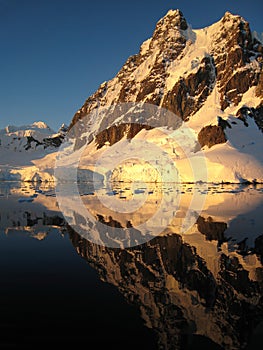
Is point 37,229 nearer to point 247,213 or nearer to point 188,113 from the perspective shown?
point 247,213

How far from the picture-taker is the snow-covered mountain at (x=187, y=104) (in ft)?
230

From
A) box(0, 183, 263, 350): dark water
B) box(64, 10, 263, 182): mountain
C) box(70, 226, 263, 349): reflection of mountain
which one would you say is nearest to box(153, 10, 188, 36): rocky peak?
box(64, 10, 263, 182): mountain

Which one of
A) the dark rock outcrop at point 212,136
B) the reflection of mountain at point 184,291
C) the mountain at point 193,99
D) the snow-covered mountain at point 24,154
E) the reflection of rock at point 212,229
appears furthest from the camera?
the snow-covered mountain at point 24,154

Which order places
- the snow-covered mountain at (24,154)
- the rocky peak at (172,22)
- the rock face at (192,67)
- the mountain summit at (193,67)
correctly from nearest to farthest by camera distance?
the snow-covered mountain at (24,154), the mountain summit at (193,67), the rock face at (192,67), the rocky peak at (172,22)

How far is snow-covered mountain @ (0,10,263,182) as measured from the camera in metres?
70.2

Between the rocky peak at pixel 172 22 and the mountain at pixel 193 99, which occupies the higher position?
the rocky peak at pixel 172 22

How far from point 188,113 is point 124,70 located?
61627mm

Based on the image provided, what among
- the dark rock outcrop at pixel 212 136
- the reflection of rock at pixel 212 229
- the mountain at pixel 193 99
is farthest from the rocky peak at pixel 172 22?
the reflection of rock at pixel 212 229

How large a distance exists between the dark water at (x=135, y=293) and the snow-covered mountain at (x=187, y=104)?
51.5 metres

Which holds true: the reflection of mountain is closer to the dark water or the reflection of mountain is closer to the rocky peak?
the dark water

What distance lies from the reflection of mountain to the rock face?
106670mm

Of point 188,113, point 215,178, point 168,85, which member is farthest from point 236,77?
point 215,178

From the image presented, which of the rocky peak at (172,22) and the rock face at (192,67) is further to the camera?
the rocky peak at (172,22)

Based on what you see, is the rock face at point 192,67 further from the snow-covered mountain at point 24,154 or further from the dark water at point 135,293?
the dark water at point 135,293
